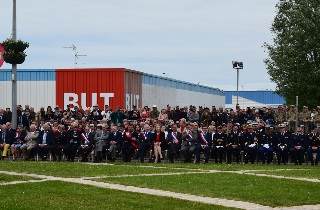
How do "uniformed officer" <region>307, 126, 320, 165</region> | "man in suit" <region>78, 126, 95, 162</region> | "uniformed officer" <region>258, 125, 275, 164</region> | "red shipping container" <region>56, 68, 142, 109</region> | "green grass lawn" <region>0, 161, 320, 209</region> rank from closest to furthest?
"green grass lawn" <region>0, 161, 320, 209</region>
"uniformed officer" <region>307, 126, 320, 165</region>
"uniformed officer" <region>258, 125, 275, 164</region>
"man in suit" <region>78, 126, 95, 162</region>
"red shipping container" <region>56, 68, 142, 109</region>

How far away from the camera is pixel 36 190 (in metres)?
18.6

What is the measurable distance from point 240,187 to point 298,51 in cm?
3301

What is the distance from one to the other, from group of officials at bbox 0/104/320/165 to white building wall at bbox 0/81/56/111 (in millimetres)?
13237

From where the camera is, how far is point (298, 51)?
51438 millimetres

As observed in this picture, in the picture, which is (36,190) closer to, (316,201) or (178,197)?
(178,197)

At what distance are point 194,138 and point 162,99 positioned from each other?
909 inches

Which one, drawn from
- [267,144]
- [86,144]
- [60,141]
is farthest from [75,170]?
[267,144]

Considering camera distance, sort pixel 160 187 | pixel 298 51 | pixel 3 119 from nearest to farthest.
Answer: pixel 160 187, pixel 3 119, pixel 298 51

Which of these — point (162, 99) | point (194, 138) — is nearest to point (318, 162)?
point (194, 138)

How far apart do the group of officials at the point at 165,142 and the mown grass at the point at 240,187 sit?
8.91m

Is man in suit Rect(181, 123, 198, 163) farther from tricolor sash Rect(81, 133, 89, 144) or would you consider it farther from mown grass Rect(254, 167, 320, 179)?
mown grass Rect(254, 167, 320, 179)

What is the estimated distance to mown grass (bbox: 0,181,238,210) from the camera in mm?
16031

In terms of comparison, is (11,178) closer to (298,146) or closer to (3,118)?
(298,146)

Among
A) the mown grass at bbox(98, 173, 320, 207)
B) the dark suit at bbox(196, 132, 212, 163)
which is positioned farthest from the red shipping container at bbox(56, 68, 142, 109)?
the mown grass at bbox(98, 173, 320, 207)
